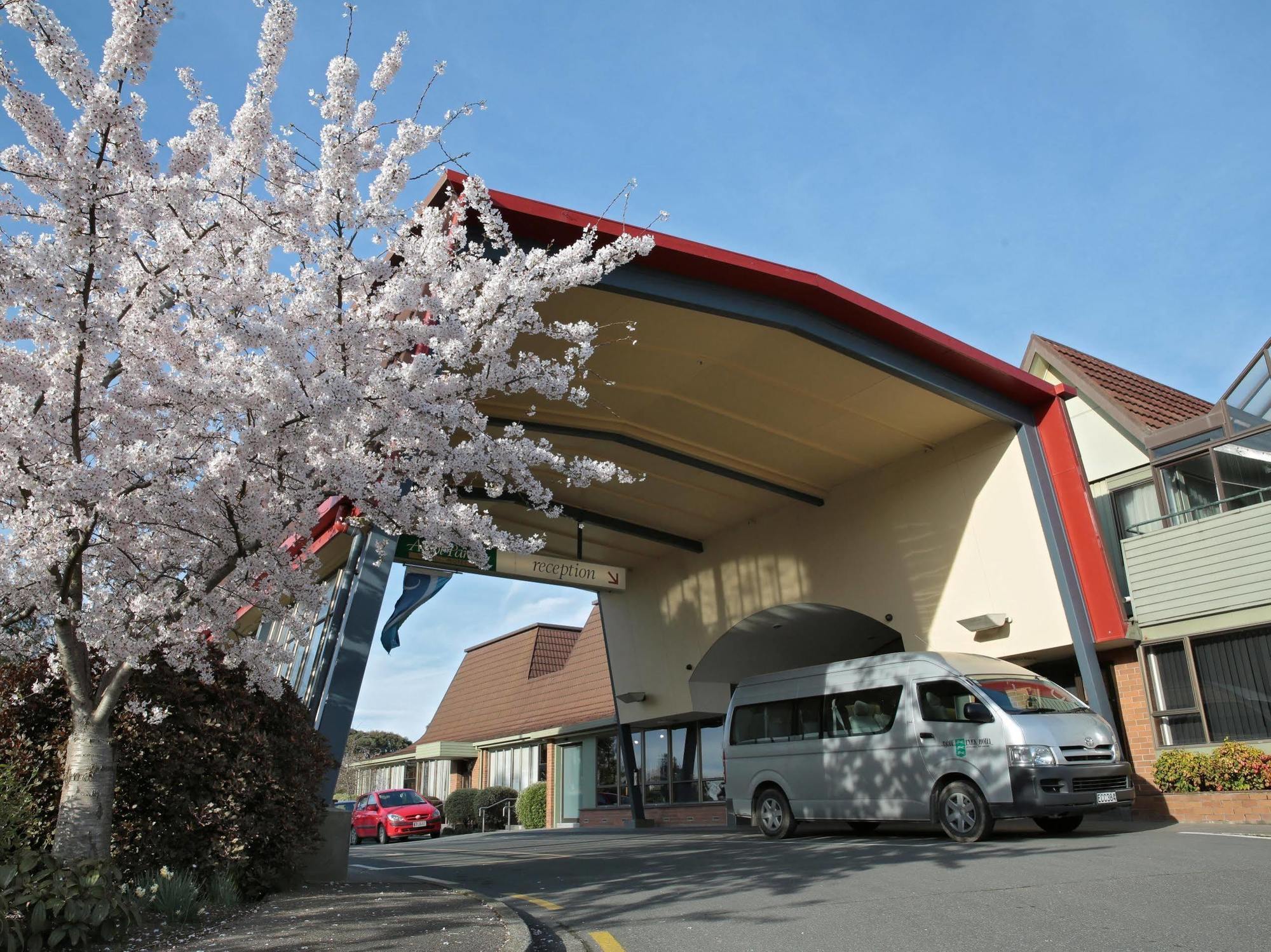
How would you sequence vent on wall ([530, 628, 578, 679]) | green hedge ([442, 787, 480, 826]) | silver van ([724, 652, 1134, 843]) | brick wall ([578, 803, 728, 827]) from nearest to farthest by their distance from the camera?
silver van ([724, 652, 1134, 843]), brick wall ([578, 803, 728, 827]), green hedge ([442, 787, 480, 826]), vent on wall ([530, 628, 578, 679])

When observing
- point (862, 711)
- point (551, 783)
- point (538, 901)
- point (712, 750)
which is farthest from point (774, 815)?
point (551, 783)

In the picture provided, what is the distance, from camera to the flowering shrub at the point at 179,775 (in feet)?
24.5

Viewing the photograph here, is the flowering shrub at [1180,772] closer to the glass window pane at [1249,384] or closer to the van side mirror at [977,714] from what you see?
the van side mirror at [977,714]

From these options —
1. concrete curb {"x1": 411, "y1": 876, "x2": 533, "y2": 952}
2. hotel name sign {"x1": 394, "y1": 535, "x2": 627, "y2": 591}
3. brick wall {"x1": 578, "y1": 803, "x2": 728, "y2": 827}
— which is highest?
hotel name sign {"x1": 394, "y1": 535, "x2": 627, "y2": 591}

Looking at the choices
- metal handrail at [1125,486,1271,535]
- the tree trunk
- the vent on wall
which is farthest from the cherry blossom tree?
the vent on wall

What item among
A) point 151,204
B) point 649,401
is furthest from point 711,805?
point 151,204

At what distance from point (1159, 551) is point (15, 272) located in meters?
15.2

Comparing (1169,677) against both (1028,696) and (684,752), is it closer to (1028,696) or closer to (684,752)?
(1028,696)

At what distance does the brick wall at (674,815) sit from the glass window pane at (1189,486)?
1140cm

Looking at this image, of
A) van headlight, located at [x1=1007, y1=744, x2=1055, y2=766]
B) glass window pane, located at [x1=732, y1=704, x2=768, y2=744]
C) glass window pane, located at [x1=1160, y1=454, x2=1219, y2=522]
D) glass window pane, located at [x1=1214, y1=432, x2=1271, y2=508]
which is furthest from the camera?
glass window pane, located at [x1=1160, y1=454, x2=1219, y2=522]

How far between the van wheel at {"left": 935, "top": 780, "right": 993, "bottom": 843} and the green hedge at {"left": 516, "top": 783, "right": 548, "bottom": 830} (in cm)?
2063

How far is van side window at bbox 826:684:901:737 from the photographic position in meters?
12.4

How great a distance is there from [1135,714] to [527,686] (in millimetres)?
23649

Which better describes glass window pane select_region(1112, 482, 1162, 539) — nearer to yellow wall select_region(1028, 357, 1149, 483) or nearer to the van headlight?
yellow wall select_region(1028, 357, 1149, 483)
